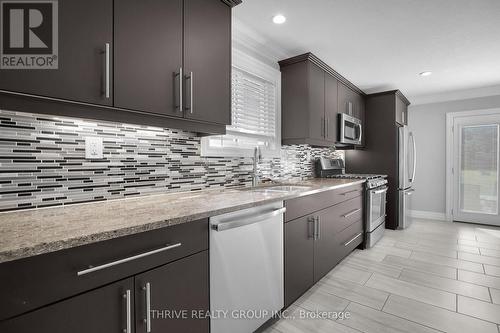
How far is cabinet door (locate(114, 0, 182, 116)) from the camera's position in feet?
4.00

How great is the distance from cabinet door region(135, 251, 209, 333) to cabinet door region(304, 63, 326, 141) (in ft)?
6.91

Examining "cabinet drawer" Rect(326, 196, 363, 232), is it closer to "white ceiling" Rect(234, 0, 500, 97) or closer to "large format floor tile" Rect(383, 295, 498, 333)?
"large format floor tile" Rect(383, 295, 498, 333)

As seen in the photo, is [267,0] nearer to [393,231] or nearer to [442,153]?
[393,231]

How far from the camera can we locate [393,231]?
4074mm

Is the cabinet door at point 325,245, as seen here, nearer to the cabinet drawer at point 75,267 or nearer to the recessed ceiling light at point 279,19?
the cabinet drawer at point 75,267

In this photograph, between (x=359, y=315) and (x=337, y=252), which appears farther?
(x=337, y=252)

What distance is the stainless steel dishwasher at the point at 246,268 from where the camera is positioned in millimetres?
1289

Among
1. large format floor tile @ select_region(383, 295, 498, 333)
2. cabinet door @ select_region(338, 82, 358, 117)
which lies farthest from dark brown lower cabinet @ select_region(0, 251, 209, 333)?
cabinet door @ select_region(338, 82, 358, 117)

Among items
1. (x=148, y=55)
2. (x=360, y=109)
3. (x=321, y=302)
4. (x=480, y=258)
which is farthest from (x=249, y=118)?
Answer: (x=480, y=258)

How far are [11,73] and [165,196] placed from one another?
3.34 ft

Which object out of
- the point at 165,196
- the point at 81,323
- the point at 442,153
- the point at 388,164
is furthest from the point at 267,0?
the point at 442,153

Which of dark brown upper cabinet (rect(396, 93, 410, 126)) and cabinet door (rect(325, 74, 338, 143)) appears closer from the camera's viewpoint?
cabinet door (rect(325, 74, 338, 143))

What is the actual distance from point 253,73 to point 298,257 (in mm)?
1791

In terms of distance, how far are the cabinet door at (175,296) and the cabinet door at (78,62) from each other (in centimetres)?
82
